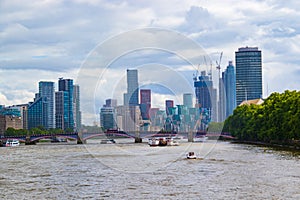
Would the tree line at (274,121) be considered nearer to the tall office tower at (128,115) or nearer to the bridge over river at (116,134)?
the bridge over river at (116,134)

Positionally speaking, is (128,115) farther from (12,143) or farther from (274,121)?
(12,143)

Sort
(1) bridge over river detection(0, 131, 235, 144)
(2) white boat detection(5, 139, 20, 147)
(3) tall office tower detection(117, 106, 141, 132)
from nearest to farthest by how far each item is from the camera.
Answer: (3) tall office tower detection(117, 106, 141, 132), (1) bridge over river detection(0, 131, 235, 144), (2) white boat detection(5, 139, 20, 147)

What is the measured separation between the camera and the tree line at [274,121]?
81.1m

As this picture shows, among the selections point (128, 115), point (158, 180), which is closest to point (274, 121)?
point (128, 115)

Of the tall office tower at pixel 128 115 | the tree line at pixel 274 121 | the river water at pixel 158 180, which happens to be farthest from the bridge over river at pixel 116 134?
the river water at pixel 158 180

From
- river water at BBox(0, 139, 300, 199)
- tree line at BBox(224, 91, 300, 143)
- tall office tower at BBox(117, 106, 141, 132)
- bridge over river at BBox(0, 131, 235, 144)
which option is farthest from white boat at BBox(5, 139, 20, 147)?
river water at BBox(0, 139, 300, 199)

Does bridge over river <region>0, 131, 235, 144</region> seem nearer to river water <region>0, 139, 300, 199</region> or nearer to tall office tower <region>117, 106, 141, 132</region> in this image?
tall office tower <region>117, 106, 141, 132</region>

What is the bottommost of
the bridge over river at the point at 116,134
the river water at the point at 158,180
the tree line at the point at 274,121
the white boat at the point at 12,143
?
the river water at the point at 158,180

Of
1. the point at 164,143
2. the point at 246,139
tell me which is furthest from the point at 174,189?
the point at 246,139

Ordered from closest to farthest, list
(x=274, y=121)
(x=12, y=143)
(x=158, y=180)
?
(x=158, y=180), (x=274, y=121), (x=12, y=143)

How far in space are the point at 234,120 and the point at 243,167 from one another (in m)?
84.6

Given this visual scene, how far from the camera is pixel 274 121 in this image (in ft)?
299

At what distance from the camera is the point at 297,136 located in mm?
79125

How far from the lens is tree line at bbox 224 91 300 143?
81.1 metres
